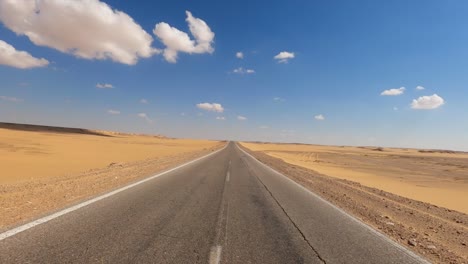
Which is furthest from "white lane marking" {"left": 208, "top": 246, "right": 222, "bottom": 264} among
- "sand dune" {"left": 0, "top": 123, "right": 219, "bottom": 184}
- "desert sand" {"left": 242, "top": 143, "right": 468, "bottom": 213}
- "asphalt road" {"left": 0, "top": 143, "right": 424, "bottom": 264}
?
"desert sand" {"left": 242, "top": 143, "right": 468, "bottom": 213}

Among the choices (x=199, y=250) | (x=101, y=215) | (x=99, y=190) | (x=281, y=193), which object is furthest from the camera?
(x=281, y=193)

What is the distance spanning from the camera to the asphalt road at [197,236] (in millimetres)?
5520

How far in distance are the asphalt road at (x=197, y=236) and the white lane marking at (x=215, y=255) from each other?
1 centimetres

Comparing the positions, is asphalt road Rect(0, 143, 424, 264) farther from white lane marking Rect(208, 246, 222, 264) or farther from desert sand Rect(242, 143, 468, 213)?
desert sand Rect(242, 143, 468, 213)

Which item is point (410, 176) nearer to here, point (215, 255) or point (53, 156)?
point (53, 156)

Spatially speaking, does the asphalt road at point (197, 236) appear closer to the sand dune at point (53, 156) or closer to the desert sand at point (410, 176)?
the sand dune at point (53, 156)

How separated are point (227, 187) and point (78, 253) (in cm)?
902

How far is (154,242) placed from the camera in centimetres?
616

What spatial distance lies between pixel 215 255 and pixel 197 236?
113 cm

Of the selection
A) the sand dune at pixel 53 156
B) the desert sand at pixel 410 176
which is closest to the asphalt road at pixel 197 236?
the sand dune at pixel 53 156

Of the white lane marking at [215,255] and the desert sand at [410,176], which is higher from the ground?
the desert sand at [410,176]

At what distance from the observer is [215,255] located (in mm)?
5680

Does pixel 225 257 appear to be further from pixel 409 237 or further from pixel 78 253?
pixel 409 237

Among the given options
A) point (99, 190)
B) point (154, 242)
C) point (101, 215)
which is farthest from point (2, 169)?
point (154, 242)
